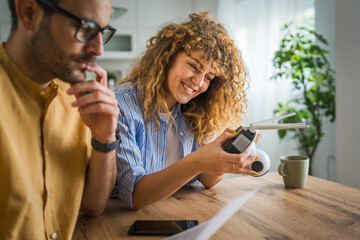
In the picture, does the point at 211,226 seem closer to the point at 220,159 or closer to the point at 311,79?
the point at 220,159

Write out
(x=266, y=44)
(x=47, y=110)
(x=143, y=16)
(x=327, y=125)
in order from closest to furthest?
(x=47, y=110) → (x=327, y=125) → (x=266, y=44) → (x=143, y=16)

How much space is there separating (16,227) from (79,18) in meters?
0.49

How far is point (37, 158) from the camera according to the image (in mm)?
808

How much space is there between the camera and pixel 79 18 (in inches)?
29.2

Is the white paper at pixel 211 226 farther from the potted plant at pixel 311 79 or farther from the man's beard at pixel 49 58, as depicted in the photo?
the potted plant at pixel 311 79

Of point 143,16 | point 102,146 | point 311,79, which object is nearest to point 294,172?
point 102,146

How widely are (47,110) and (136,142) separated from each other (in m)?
0.47

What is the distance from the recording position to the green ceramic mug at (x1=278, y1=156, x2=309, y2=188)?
1.17 metres

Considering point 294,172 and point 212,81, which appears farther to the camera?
point 212,81

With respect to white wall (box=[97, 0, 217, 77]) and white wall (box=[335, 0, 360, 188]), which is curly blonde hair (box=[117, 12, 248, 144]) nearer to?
white wall (box=[335, 0, 360, 188])

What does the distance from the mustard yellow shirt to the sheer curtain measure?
2.53m

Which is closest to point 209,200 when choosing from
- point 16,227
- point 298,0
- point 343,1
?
point 16,227

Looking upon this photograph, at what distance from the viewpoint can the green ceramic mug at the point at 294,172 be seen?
1.17 metres

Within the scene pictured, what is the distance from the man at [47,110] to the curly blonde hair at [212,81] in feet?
1.48
